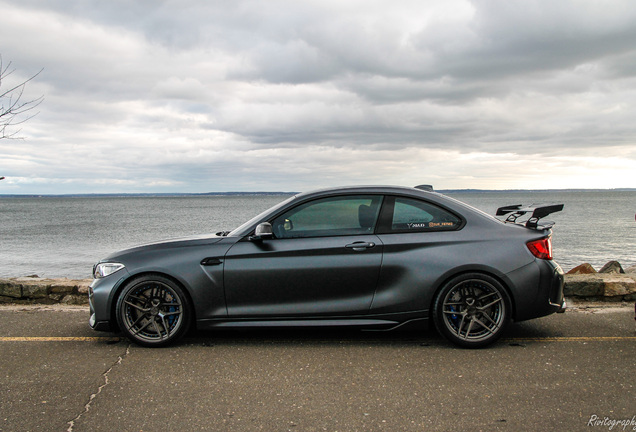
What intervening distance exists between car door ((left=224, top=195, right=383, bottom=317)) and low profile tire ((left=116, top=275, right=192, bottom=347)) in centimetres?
46

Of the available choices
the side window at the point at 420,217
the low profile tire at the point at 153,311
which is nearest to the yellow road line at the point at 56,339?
the low profile tire at the point at 153,311

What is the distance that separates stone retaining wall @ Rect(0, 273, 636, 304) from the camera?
21.0 ft

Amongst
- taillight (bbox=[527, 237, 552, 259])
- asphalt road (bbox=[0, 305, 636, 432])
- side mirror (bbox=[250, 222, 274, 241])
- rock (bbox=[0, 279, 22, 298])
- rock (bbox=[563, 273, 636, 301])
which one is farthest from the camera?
rock (bbox=[0, 279, 22, 298])

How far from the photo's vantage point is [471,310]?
4.62 metres

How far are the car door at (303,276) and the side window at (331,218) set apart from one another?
0.27ft

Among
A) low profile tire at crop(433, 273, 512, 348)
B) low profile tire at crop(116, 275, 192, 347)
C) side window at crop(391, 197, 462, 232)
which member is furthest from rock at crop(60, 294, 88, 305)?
low profile tire at crop(433, 273, 512, 348)

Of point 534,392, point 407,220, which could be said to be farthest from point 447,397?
point 407,220

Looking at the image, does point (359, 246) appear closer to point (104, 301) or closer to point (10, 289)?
point (104, 301)

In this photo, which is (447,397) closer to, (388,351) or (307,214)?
(388,351)

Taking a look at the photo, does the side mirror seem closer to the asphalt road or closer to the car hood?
the car hood

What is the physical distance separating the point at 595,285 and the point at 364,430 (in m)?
4.65

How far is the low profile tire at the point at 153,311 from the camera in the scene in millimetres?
4684

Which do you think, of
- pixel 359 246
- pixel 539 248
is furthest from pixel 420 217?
pixel 539 248

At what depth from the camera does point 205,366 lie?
4.17 metres
